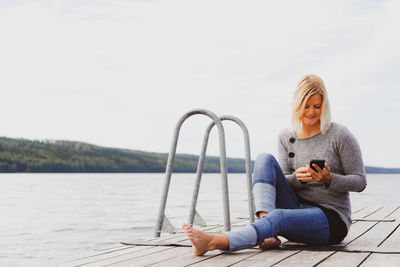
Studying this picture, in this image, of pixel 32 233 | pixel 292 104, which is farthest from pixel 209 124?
pixel 32 233

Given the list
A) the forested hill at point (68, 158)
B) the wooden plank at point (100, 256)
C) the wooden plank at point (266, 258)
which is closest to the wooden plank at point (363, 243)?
the wooden plank at point (266, 258)

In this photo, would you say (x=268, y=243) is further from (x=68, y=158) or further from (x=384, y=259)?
(x=68, y=158)

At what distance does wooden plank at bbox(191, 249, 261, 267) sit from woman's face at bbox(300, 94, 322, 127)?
2.81 feet

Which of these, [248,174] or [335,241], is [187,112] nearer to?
[248,174]

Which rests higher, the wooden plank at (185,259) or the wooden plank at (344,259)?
the wooden plank at (185,259)

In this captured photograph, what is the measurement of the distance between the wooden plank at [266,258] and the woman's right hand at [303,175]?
1.42ft

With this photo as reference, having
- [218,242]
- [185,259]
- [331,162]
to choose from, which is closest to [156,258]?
[185,259]

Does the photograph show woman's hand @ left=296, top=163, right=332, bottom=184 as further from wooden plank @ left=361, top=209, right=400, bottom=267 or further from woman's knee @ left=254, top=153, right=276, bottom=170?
wooden plank @ left=361, top=209, right=400, bottom=267

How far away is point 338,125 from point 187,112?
1.48 metres

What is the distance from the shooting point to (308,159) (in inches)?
128

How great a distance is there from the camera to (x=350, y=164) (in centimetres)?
315

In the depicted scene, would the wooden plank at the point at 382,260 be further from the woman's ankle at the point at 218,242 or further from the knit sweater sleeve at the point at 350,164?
the woman's ankle at the point at 218,242

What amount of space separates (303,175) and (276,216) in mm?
294

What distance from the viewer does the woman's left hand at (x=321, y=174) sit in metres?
2.98
